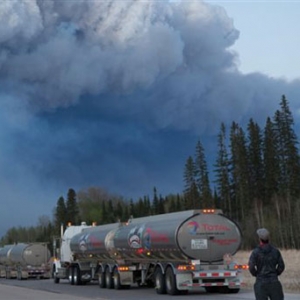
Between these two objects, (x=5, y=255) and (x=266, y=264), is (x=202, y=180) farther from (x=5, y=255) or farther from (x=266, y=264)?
(x=266, y=264)

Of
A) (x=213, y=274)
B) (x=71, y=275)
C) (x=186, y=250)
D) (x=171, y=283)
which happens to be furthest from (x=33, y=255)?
(x=213, y=274)

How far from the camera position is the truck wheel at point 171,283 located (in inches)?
1025

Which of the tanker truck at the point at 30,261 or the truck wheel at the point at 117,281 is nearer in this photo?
the truck wheel at the point at 117,281

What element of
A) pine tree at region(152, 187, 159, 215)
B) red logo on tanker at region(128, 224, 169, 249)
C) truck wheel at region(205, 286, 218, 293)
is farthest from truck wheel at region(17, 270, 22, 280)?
pine tree at region(152, 187, 159, 215)

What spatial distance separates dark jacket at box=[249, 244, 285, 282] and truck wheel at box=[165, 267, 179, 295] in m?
14.7

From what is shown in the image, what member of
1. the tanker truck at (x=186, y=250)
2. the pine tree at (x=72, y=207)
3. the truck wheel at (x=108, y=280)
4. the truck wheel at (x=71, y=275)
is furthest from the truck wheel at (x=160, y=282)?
the pine tree at (x=72, y=207)

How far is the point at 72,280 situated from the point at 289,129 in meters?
50.1

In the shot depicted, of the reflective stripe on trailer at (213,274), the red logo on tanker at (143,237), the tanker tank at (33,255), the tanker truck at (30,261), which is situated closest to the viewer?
the reflective stripe on trailer at (213,274)

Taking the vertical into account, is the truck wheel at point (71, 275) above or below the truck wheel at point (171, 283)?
above

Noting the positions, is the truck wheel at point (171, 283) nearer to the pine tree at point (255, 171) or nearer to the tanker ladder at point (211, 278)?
the tanker ladder at point (211, 278)

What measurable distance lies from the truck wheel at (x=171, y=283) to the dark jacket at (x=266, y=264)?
1465 cm

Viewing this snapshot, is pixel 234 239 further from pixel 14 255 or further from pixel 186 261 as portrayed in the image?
pixel 14 255

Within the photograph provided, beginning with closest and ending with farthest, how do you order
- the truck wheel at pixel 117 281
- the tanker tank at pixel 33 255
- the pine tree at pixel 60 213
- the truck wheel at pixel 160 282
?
1. the truck wheel at pixel 160 282
2. the truck wheel at pixel 117 281
3. the tanker tank at pixel 33 255
4. the pine tree at pixel 60 213

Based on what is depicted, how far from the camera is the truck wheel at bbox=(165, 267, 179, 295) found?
85.4 feet
